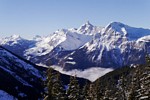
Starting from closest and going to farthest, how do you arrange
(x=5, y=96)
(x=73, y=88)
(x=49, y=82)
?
1. (x=49, y=82)
2. (x=73, y=88)
3. (x=5, y=96)

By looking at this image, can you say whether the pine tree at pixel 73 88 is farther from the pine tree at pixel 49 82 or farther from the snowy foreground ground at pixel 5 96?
the snowy foreground ground at pixel 5 96

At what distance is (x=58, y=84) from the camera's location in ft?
140

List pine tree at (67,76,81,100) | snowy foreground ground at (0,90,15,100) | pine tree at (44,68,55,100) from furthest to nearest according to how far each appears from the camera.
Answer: snowy foreground ground at (0,90,15,100)
pine tree at (67,76,81,100)
pine tree at (44,68,55,100)

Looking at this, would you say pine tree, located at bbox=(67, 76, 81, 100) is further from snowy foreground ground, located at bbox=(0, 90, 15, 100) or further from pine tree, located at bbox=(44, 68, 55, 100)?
snowy foreground ground, located at bbox=(0, 90, 15, 100)

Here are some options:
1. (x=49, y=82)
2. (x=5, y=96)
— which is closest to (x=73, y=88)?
(x=49, y=82)

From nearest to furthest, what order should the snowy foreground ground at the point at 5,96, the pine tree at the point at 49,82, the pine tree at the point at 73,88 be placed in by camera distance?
the pine tree at the point at 49,82
the pine tree at the point at 73,88
the snowy foreground ground at the point at 5,96

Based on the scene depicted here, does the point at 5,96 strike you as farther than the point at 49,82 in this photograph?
Yes

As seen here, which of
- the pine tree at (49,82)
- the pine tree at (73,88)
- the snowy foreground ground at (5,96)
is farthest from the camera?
the snowy foreground ground at (5,96)

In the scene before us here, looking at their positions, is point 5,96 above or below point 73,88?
above

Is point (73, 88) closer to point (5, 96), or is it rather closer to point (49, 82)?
point (49, 82)

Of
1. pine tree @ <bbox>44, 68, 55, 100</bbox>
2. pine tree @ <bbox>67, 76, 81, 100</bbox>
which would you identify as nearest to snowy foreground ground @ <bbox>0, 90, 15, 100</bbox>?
pine tree @ <bbox>67, 76, 81, 100</bbox>

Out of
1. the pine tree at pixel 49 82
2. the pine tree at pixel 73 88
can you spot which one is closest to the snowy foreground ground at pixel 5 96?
the pine tree at pixel 73 88

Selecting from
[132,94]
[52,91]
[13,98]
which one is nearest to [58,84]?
[52,91]

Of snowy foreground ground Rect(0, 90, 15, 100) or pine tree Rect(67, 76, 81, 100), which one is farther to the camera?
snowy foreground ground Rect(0, 90, 15, 100)
